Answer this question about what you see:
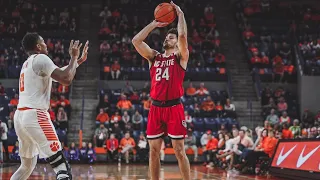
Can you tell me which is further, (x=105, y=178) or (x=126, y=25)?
(x=126, y=25)

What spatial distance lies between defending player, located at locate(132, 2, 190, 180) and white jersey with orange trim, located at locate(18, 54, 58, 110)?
155 centimetres

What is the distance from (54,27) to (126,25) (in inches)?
141

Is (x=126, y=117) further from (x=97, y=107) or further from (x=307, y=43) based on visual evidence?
(x=307, y=43)

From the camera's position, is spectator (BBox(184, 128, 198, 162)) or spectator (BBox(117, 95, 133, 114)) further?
spectator (BBox(117, 95, 133, 114))

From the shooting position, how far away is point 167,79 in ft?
21.2

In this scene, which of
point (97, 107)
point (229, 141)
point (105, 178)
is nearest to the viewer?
point (105, 178)

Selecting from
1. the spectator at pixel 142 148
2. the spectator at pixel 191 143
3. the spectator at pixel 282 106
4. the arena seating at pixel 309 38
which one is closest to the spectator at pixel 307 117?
the spectator at pixel 282 106

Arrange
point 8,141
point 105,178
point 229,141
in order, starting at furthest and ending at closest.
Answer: point 8,141, point 229,141, point 105,178

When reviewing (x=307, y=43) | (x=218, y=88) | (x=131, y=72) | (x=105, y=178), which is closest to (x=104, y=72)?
(x=131, y=72)

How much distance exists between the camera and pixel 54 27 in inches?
959

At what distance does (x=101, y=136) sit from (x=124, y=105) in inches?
76.1

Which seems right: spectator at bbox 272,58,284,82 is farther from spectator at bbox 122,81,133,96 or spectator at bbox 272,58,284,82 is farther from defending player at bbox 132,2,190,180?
defending player at bbox 132,2,190,180

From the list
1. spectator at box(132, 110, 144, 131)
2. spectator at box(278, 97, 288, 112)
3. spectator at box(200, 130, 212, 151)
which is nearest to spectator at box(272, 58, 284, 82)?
spectator at box(278, 97, 288, 112)

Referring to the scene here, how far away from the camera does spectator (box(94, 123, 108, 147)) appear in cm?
1802
